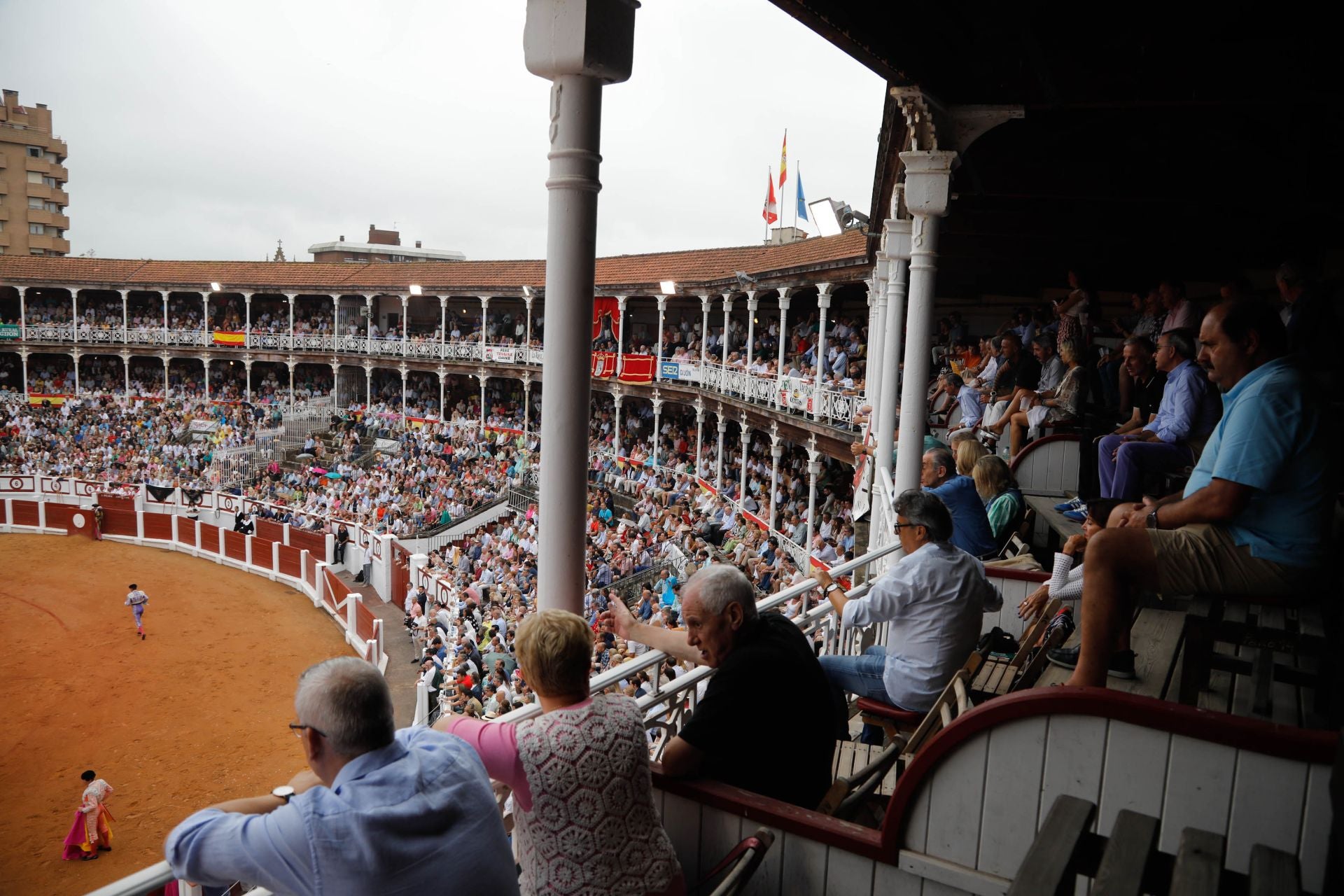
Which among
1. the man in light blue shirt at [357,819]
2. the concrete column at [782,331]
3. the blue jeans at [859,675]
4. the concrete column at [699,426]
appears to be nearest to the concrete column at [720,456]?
the concrete column at [699,426]

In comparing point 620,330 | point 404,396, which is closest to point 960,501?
point 620,330

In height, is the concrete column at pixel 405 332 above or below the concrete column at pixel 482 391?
above

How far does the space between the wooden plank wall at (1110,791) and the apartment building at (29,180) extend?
6643 cm

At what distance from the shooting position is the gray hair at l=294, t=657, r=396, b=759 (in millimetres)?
1812

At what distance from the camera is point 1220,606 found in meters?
2.54

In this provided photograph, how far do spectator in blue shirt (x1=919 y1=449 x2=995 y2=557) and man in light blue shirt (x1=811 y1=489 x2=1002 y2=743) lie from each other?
58.5 inches

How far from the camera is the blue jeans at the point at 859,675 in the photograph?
11.4 ft

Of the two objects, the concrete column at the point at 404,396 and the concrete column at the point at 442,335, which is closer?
the concrete column at the point at 442,335

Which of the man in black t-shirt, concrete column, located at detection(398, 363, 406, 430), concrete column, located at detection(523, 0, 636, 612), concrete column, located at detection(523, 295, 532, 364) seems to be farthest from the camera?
concrete column, located at detection(398, 363, 406, 430)

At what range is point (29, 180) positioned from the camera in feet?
179

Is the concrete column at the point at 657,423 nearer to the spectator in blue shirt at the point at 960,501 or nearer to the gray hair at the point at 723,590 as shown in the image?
the spectator in blue shirt at the point at 960,501

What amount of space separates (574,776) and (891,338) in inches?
278

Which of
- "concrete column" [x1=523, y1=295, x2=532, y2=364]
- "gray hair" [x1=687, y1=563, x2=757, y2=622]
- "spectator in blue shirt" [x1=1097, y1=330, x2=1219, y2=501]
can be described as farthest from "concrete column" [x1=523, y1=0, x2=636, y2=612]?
"concrete column" [x1=523, y1=295, x2=532, y2=364]

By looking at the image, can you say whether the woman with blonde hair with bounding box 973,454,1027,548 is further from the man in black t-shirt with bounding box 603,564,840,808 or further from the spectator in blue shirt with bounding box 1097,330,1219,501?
the man in black t-shirt with bounding box 603,564,840,808
